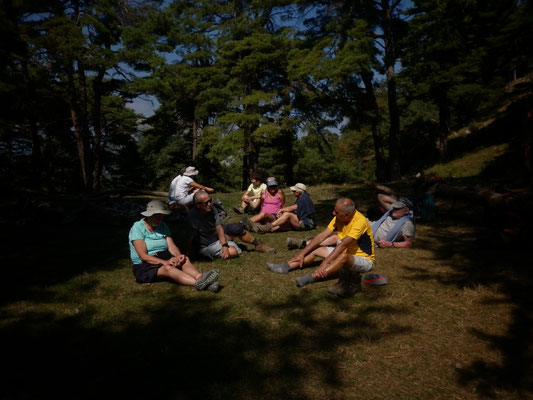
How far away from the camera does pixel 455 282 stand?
482 cm

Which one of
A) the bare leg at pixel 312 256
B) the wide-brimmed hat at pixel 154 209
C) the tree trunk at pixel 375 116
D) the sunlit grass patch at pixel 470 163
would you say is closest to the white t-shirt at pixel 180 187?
the wide-brimmed hat at pixel 154 209

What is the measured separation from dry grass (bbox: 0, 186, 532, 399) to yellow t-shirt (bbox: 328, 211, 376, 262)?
0.60 m

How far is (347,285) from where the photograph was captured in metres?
4.49

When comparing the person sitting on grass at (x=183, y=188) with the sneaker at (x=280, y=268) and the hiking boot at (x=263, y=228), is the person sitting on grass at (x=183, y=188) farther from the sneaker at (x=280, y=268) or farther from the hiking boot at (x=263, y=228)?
the sneaker at (x=280, y=268)

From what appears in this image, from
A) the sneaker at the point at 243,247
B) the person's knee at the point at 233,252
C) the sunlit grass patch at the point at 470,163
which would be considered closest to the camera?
the person's knee at the point at 233,252

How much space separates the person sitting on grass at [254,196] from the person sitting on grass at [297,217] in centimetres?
190

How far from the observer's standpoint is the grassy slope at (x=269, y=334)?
2797 mm

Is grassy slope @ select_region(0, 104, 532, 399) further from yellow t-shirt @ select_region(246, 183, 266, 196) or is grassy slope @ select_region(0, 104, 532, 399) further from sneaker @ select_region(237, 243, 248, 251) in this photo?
yellow t-shirt @ select_region(246, 183, 266, 196)

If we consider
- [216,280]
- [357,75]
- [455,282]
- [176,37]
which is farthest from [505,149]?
[176,37]

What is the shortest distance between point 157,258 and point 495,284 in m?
4.90

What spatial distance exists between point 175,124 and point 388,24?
1720cm

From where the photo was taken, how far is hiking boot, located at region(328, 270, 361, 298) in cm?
446

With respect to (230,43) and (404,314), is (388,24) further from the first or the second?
(404,314)

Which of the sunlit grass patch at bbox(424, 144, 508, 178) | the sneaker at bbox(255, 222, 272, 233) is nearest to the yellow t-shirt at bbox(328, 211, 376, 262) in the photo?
the sneaker at bbox(255, 222, 272, 233)
